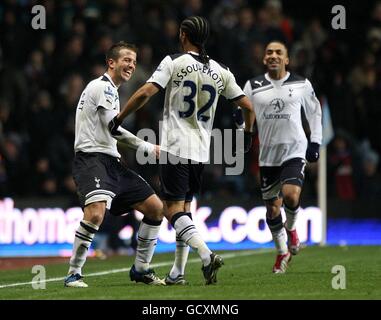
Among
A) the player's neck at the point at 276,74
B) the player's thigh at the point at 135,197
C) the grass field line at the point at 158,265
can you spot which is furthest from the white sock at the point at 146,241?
the player's neck at the point at 276,74

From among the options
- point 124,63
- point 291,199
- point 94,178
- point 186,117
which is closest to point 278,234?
point 291,199

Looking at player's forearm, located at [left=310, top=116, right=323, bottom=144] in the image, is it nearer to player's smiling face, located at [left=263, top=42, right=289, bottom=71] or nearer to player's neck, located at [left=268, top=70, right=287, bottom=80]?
player's neck, located at [left=268, top=70, right=287, bottom=80]

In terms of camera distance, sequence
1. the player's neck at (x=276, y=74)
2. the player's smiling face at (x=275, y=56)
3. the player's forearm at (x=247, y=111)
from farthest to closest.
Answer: the player's neck at (x=276, y=74) < the player's smiling face at (x=275, y=56) < the player's forearm at (x=247, y=111)

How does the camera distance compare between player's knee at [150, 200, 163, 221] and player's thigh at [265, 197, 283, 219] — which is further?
player's thigh at [265, 197, 283, 219]

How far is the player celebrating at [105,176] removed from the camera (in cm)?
1040

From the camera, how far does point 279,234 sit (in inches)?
492

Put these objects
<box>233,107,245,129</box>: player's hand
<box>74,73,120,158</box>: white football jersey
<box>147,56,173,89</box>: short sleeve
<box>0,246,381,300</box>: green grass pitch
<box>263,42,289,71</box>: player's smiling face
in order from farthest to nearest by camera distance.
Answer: <box>263,42,289,71</box>: player's smiling face, <box>233,107,245,129</box>: player's hand, <box>74,73,120,158</box>: white football jersey, <box>147,56,173,89</box>: short sleeve, <box>0,246,381,300</box>: green grass pitch

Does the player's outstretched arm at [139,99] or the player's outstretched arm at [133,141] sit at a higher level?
the player's outstretched arm at [139,99]

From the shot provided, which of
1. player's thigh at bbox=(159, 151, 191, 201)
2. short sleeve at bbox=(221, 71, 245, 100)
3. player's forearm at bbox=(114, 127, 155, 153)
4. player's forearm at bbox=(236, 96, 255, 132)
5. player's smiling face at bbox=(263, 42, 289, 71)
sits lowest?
player's thigh at bbox=(159, 151, 191, 201)

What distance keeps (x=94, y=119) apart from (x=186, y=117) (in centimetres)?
95

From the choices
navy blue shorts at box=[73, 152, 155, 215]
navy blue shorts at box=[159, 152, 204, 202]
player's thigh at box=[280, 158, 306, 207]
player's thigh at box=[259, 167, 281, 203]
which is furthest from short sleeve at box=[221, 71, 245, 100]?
player's thigh at box=[259, 167, 281, 203]

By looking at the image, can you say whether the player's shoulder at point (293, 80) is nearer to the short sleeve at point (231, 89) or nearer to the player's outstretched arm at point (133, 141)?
the short sleeve at point (231, 89)

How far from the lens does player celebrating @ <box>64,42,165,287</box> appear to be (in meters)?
10.4

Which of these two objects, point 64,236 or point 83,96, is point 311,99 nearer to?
point 83,96
